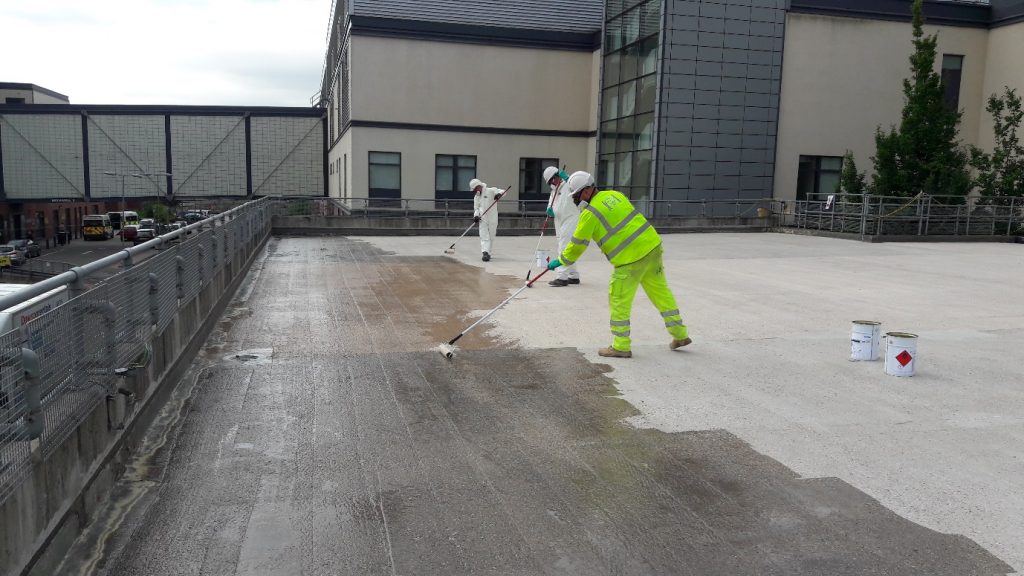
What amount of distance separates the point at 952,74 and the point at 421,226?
2380 cm

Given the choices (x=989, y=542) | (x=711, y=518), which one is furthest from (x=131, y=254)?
(x=989, y=542)

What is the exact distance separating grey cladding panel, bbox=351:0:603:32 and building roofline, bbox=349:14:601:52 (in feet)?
2.49

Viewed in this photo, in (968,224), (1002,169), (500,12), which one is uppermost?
(500,12)

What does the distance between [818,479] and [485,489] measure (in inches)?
Result: 82.3

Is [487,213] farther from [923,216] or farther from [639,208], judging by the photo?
[639,208]

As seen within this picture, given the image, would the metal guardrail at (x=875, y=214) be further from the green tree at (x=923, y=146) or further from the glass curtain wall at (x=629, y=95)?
the glass curtain wall at (x=629, y=95)

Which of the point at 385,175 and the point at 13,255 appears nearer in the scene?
the point at 385,175

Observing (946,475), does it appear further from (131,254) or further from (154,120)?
(154,120)

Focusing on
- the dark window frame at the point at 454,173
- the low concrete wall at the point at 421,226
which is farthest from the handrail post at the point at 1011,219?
the dark window frame at the point at 454,173

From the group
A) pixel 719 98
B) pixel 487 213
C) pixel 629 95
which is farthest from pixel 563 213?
pixel 629 95

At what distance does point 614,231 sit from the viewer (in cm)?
820

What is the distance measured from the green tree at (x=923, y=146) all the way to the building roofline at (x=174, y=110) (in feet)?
130

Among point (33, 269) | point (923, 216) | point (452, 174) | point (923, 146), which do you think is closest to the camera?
point (923, 216)

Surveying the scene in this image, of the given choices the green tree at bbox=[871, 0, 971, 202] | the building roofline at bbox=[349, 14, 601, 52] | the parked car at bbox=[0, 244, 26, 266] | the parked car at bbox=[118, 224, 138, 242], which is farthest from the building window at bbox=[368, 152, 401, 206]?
the green tree at bbox=[871, 0, 971, 202]
